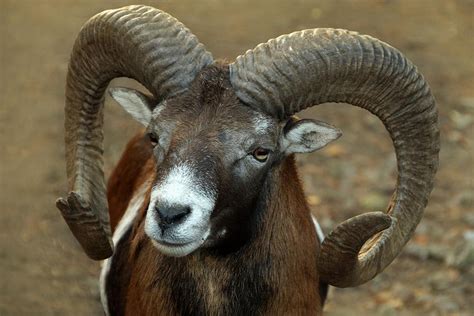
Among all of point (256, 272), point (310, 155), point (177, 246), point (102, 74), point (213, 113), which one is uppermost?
point (213, 113)

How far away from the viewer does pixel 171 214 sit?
6.46 m

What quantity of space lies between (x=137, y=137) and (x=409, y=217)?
9.54 feet

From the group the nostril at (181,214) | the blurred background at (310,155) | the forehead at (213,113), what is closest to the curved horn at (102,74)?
the forehead at (213,113)

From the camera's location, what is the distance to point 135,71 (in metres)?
7.56

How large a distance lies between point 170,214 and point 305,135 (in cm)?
144

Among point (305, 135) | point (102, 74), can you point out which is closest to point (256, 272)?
point (305, 135)

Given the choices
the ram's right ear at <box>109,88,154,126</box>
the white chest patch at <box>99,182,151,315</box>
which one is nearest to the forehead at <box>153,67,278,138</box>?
the ram's right ear at <box>109,88,154,126</box>

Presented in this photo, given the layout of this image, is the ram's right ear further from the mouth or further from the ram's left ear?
the mouth

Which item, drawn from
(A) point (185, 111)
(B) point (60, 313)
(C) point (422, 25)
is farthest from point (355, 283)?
(C) point (422, 25)

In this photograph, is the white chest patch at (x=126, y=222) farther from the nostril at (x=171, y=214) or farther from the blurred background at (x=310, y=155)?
the blurred background at (x=310, y=155)

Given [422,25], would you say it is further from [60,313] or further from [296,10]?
[60,313]

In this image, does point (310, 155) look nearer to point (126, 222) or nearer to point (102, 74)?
point (126, 222)

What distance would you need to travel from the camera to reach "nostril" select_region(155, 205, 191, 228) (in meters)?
6.46

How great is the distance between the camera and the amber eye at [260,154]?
281 inches
